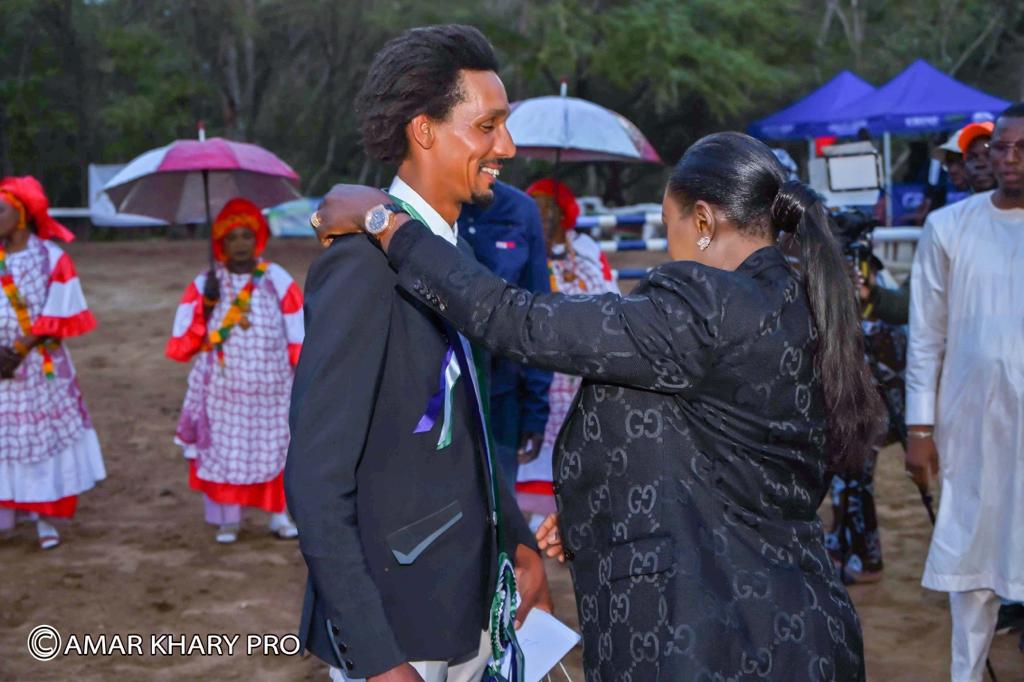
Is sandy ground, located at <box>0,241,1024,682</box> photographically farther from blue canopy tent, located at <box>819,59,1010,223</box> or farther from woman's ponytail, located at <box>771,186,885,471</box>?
blue canopy tent, located at <box>819,59,1010,223</box>

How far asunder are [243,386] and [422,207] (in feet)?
15.3

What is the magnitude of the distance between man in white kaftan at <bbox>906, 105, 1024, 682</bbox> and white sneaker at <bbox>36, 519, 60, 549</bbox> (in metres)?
4.95

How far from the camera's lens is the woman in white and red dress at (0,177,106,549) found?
6691mm

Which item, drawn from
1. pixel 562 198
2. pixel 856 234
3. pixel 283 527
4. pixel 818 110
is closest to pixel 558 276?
pixel 562 198

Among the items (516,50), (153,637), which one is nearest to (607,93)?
(516,50)

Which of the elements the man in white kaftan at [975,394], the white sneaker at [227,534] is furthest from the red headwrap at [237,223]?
the man in white kaftan at [975,394]

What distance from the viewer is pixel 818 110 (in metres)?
20.3

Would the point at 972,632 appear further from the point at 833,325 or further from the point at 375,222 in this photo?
the point at 375,222

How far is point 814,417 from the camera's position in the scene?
235 cm

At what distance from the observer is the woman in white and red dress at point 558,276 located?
6891mm

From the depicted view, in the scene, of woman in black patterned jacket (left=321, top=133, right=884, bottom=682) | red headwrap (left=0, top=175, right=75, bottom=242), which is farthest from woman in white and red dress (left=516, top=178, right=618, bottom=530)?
woman in black patterned jacket (left=321, top=133, right=884, bottom=682)

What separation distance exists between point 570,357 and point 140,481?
267 inches

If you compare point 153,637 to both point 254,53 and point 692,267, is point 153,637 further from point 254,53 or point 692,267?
point 254,53

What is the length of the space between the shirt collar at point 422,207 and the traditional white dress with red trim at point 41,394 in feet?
15.7
